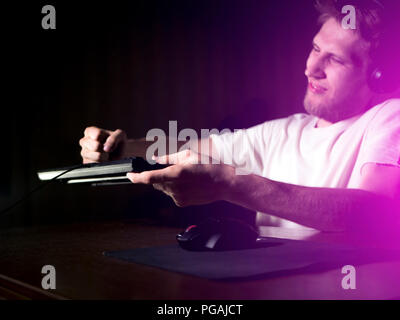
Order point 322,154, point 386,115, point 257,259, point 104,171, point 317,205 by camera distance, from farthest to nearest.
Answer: point 322,154
point 386,115
point 317,205
point 104,171
point 257,259

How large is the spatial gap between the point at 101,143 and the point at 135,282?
0.76 meters

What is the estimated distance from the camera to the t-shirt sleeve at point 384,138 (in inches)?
44.4

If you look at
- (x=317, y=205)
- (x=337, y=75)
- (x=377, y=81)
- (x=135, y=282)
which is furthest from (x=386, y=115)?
(x=135, y=282)

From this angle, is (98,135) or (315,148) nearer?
(98,135)

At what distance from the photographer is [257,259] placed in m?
0.69

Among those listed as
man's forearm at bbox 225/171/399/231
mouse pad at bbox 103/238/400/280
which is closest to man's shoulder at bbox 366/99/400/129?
man's forearm at bbox 225/171/399/231

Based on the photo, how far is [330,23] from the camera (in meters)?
1.57

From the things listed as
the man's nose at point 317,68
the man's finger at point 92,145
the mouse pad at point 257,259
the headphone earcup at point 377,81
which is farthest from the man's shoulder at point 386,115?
the man's finger at point 92,145

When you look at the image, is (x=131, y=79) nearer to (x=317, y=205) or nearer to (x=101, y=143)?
(x=101, y=143)

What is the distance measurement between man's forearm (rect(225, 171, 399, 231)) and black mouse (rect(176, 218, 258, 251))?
0.22ft

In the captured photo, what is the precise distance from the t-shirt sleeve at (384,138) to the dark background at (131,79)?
0.85 meters
